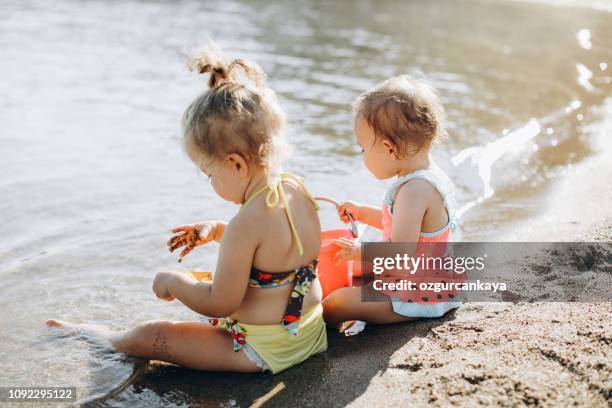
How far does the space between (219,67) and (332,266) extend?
1.16 m

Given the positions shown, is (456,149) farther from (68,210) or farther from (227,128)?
(227,128)

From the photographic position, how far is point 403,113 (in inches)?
119

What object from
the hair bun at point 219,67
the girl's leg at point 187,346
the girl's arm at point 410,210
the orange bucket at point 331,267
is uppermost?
the hair bun at point 219,67

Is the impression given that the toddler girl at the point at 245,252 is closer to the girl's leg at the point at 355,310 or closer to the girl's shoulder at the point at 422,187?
the girl's leg at the point at 355,310

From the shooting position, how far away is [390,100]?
9.89 feet

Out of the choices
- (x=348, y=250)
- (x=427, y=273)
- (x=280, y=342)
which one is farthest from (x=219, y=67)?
(x=427, y=273)

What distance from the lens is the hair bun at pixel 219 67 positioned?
8.27 feet

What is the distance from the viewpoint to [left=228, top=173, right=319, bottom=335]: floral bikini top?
2.52m

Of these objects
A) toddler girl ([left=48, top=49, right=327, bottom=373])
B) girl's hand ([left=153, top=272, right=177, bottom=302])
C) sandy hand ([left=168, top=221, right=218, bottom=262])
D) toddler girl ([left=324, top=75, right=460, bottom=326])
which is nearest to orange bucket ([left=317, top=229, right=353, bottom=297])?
toddler girl ([left=324, top=75, right=460, bottom=326])

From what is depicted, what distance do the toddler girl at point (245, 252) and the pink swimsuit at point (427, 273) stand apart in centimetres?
48

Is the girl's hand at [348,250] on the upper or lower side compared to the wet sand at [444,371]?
upper

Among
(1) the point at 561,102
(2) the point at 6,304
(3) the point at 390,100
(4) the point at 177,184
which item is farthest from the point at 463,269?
(1) the point at 561,102

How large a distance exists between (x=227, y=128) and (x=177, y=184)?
2959 mm

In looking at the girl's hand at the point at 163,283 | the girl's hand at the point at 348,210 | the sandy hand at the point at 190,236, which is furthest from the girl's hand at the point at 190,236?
the girl's hand at the point at 348,210
